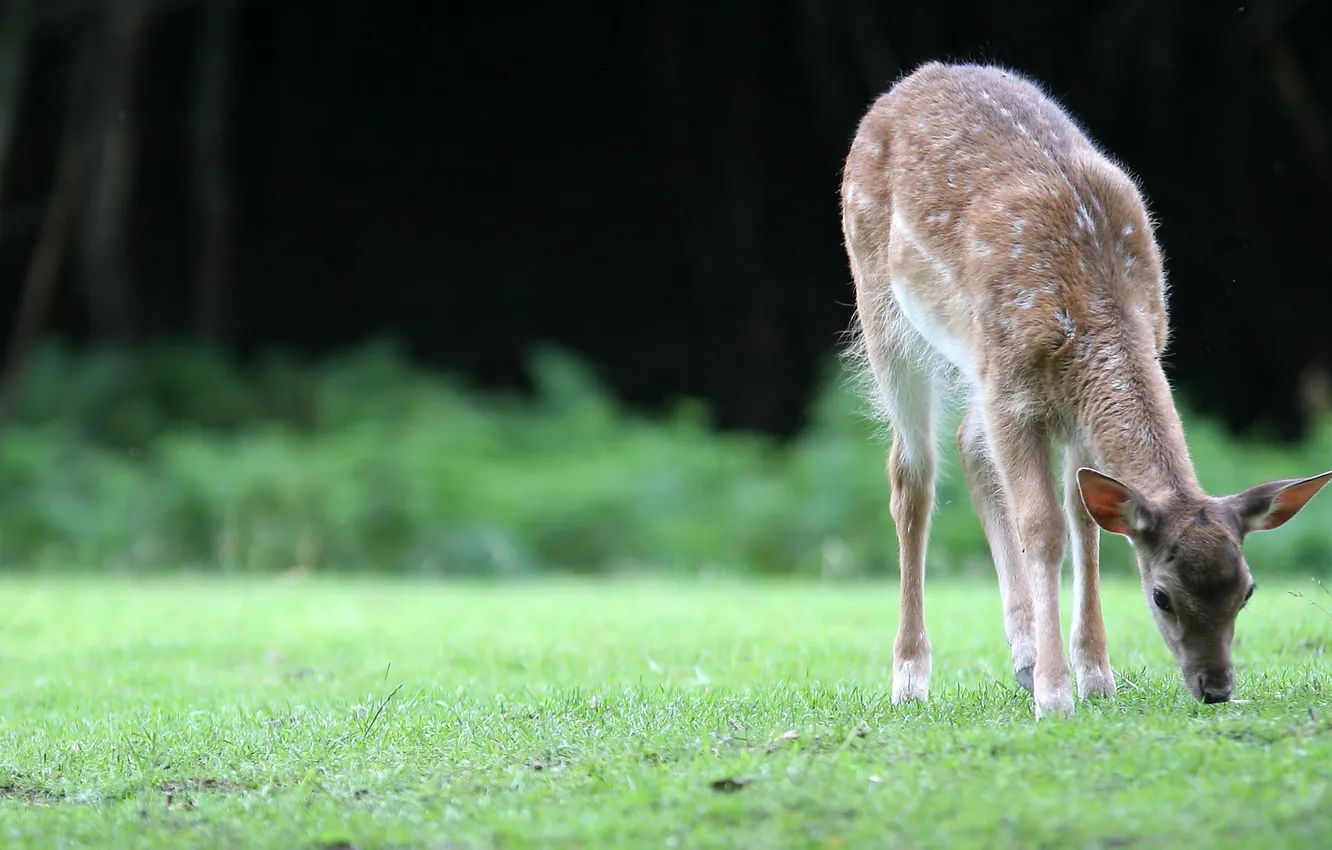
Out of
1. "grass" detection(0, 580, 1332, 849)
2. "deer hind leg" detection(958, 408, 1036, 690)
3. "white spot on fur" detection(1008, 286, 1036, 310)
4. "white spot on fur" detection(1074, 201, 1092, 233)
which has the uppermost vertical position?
"white spot on fur" detection(1074, 201, 1092, 233)

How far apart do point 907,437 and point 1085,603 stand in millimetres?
1131

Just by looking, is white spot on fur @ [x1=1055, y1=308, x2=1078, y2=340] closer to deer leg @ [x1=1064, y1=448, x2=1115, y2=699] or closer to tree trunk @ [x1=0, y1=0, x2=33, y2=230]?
deer leg @ [x1=1064, y1=448, x2=1115, y2=699]

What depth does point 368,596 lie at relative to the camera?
500 inches

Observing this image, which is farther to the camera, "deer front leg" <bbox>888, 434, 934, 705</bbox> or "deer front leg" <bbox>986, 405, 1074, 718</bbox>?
"deer front leg" <bbox>888, 434, 934, 705</bbox>

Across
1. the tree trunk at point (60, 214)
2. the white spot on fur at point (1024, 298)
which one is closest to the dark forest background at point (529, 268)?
the tree trunk at point (60, 214)

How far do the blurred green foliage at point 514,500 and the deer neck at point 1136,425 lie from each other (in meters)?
7.86

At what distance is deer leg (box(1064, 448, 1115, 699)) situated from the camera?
655 centimetres

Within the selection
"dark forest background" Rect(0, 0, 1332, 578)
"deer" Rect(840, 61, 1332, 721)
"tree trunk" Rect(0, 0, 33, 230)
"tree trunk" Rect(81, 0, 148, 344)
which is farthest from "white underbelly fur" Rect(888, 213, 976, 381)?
"tree trunk" Rect(0, 0, 33, 230)

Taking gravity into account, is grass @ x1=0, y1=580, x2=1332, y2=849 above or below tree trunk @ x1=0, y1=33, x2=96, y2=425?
below

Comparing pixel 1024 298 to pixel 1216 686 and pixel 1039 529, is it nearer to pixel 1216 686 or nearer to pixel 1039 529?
pixel 1039 529

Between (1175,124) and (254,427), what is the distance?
10288 millimetres

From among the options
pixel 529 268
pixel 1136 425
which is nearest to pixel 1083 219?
pixel 1136 425

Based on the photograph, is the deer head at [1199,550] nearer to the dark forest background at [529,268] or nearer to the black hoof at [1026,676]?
the black hoof at [1026,676]

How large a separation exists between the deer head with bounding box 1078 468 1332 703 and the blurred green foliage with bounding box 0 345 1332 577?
8.19 meters
